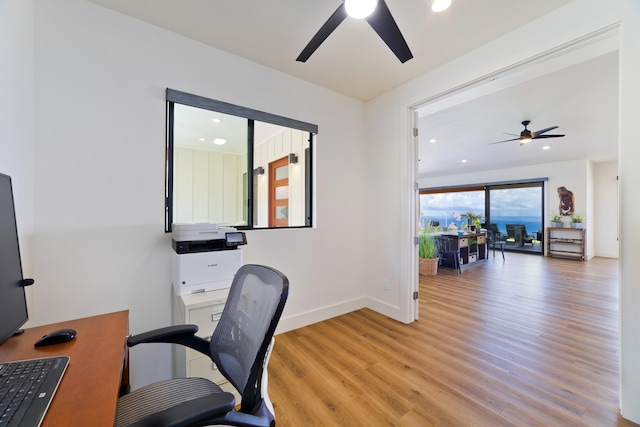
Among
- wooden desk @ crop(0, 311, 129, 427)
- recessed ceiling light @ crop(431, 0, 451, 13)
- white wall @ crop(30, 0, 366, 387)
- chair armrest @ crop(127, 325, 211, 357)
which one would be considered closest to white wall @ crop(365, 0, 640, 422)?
recessed ceiling light @ crop(431, 0, 451, 13)

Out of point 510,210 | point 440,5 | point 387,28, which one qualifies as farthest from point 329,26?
point 510,210

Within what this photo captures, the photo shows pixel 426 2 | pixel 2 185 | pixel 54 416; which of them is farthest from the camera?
pixel 426 2

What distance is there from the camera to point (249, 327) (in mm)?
1059

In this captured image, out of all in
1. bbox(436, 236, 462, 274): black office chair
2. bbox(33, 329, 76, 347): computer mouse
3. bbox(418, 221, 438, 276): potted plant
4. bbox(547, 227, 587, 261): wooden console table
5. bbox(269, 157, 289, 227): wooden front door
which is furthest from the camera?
bbox(547, 227, 587, 261): wooden console table

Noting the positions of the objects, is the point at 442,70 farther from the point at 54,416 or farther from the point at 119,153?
the point at 54,416

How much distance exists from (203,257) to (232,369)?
0.91 m

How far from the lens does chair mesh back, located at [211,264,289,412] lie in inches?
35.9

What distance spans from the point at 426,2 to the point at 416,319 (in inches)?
117

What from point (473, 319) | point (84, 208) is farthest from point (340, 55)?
point (473, 319)

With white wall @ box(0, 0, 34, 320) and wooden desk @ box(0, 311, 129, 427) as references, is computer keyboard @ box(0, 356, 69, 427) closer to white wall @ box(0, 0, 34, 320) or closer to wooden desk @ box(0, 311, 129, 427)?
wooden desk @ box(0, 311, 129, 427)

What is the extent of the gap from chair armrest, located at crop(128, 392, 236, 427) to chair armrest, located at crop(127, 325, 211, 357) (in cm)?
55

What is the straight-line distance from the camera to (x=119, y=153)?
1.91 meters

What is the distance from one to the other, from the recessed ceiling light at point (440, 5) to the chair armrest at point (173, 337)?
2504 millimetres

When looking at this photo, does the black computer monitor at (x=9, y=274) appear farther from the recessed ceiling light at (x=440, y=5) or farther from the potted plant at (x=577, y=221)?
the potted plant at (x=577, y=221)
